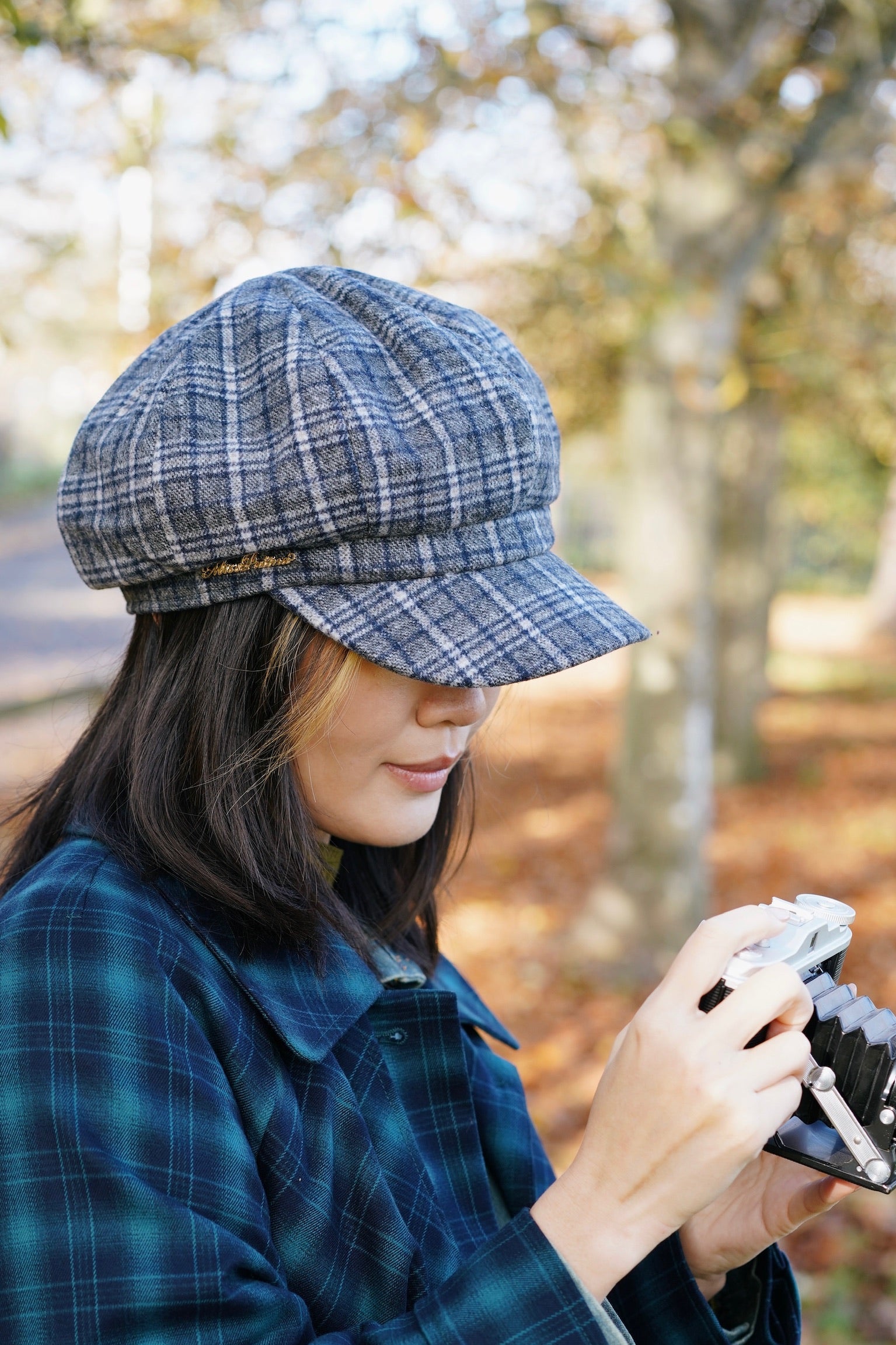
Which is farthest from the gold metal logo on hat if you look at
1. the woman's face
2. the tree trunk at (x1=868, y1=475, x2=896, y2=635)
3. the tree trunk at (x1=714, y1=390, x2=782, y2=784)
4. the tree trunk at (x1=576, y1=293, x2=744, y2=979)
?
the tree trunk at (x1=868, y1=475, x2=896, y2=635)

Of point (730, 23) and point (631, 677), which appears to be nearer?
point (730, 23)

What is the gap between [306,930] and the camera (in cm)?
142

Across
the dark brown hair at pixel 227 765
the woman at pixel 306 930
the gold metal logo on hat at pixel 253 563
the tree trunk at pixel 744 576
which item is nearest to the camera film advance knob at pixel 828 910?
the woman at pixel 306 930

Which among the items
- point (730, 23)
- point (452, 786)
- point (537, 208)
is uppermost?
point (730, 23)

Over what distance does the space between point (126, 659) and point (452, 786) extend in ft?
2.01

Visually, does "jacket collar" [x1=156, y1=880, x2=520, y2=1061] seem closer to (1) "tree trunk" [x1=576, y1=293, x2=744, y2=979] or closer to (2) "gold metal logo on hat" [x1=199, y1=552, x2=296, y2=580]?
(2) "gold metal logo on hat" [x1=199, y1=552, x2=296, y2=580]

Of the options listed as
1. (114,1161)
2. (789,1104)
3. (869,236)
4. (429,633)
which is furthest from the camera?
(869,236)

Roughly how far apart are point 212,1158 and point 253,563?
0.62 metres

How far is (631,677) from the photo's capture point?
648cm

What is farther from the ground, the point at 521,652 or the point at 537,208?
the point at 537,208

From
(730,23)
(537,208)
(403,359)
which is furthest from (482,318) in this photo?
(537,208)

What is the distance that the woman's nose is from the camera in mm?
1416

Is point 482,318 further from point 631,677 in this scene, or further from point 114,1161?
point 631,677

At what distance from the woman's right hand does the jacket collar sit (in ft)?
1.04
